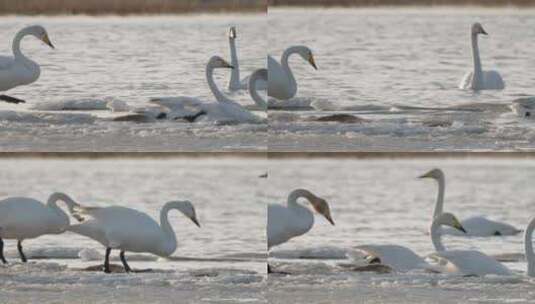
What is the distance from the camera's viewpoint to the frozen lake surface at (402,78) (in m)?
5.61

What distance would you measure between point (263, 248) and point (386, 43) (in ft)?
2.31

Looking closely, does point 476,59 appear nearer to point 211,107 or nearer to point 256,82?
point 256,82

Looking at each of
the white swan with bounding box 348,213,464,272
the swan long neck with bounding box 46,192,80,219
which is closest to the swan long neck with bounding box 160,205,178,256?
the swan long neck with bounding box 46,192,80,219

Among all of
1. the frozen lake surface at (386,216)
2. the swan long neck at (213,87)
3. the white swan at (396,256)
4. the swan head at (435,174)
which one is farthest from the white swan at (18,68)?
the swan head at (435,174)

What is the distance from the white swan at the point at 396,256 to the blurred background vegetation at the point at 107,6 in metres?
0.78

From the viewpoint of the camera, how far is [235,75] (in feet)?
18.7

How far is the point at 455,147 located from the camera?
18.2ft

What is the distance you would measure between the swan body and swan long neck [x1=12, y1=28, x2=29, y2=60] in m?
0.81

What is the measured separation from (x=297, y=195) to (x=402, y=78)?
1.45 feet

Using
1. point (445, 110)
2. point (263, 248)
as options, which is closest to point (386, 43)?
point (445, 110)

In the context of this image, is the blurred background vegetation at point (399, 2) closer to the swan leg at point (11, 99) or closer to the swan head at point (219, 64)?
the swan head at point (219, 64)

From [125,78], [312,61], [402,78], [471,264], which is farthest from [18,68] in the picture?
[471,264]

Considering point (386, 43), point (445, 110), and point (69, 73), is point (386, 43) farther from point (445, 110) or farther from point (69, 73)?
point (69, 73)

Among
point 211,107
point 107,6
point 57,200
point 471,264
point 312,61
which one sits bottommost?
point 471,264
